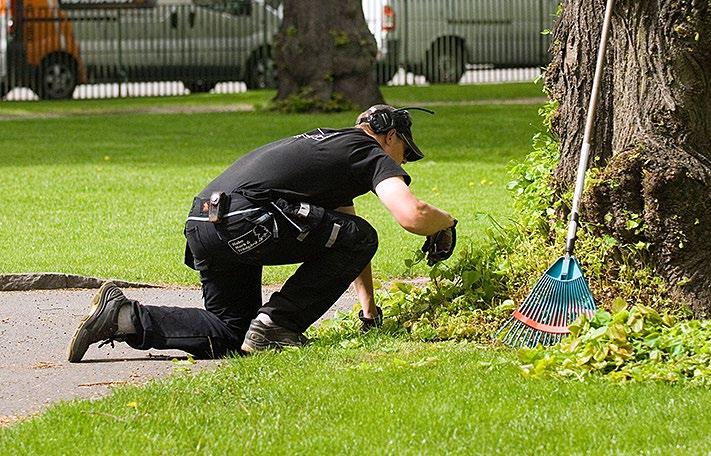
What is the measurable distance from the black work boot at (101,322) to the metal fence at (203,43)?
18.6m

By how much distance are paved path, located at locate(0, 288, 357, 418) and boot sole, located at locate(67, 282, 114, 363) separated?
0.05m

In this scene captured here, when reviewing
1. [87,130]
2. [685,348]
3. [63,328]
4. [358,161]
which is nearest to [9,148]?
[87,130]

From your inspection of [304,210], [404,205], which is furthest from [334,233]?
[404,205]

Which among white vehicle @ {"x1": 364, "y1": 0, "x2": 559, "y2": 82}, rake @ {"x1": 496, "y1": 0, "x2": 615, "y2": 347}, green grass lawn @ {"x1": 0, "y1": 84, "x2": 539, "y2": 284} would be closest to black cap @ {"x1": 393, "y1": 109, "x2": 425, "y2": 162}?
rake @ {"x1": 496, "y1": 0, "x2": 615, "y2": 347}

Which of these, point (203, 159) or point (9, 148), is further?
point (9, 148)

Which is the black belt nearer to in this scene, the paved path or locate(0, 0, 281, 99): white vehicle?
the paved path

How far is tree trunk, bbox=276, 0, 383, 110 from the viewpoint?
20.7 m

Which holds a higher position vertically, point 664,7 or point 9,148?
point 664,7

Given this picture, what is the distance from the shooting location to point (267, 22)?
86.0 ft

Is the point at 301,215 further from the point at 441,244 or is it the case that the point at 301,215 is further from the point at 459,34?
the point at 459,34

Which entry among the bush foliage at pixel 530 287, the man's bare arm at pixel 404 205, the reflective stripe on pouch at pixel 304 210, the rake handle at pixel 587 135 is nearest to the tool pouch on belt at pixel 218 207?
the reflective stripe on pouch at pixel 304 210

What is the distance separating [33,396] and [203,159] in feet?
31.9

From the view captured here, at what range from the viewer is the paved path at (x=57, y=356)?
5.73 meters

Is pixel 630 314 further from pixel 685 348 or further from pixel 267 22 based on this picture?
pixel 267 22
